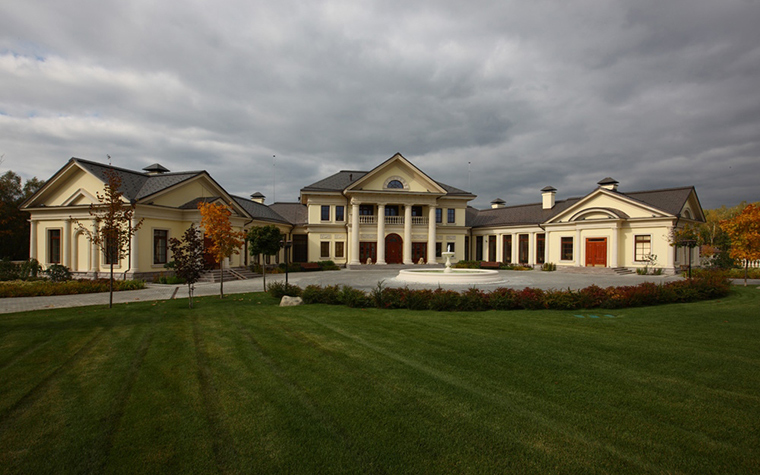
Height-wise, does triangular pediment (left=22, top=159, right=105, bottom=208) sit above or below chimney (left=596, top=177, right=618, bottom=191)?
below

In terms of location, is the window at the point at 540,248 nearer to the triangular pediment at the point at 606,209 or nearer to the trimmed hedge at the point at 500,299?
the triangular pediment at the point at 606,209

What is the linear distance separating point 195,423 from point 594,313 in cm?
1060

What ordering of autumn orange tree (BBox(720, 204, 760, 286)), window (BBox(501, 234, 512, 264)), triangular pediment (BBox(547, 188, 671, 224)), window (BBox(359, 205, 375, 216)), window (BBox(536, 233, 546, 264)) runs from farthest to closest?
1. window (BBox(501, 234, 512, 264))
2. window (BBox(359, 205, 375, 216))
3. window (BBox(536, 233, 546, 264))
4. triangular pediment (BBox(547, 188, 671, 224))
5. autumn orange tree (BBox(720, 204, 760, 286))

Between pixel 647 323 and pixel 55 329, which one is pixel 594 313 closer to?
pixel 647 323

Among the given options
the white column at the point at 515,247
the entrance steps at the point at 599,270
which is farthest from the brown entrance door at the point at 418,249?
the entrance steps at the point at 599,270

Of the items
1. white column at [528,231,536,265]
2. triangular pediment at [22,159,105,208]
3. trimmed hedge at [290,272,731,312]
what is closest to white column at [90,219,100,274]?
triangular pediment at [22,159,105,208]

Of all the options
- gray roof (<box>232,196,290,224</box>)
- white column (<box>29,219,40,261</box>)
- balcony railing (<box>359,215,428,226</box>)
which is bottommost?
white column (<box>29,219,40,261</box>)

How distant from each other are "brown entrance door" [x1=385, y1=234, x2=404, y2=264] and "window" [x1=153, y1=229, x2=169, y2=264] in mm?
18319

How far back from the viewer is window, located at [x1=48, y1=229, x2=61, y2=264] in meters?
22.3

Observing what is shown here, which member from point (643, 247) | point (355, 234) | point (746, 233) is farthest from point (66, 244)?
point (643, 247)

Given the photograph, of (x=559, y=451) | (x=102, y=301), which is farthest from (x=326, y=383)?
(x=102, y=301)

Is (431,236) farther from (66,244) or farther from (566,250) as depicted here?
(66,244)

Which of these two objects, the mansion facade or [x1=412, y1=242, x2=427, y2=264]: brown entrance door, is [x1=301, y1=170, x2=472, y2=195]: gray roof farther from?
[x1=412, y1=242, x2=427, y2=264]: brown entrance door

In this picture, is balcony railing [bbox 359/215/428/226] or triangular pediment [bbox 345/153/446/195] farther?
balcony railing [bbox 359/215/428/226]
